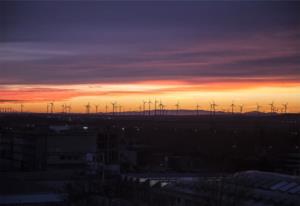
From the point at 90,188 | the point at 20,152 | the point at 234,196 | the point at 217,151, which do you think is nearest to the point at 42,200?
the point at 90,188

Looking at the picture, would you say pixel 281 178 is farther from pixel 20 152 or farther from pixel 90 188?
pixel 20 152

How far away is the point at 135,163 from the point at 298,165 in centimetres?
351

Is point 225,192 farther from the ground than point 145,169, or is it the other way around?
point 225,192

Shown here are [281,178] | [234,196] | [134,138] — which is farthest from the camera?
[134,138]

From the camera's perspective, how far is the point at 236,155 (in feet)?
31.4

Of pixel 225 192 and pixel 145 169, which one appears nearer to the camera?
pixel 225 192

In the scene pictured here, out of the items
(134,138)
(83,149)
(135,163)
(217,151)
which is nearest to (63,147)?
(83,149)

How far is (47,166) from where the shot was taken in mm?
10492

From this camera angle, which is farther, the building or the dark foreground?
the dark foreground

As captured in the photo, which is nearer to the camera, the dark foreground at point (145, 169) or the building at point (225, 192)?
the building at point (225, 192)

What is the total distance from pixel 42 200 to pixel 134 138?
11830 mm

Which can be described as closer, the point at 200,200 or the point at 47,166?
the point at 200,200

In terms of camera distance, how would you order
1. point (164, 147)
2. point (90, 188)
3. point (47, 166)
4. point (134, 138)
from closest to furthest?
point (90, 188), point (47, 166), point (164, 147), point (134, 138)

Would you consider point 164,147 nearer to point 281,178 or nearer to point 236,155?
point 236,155
